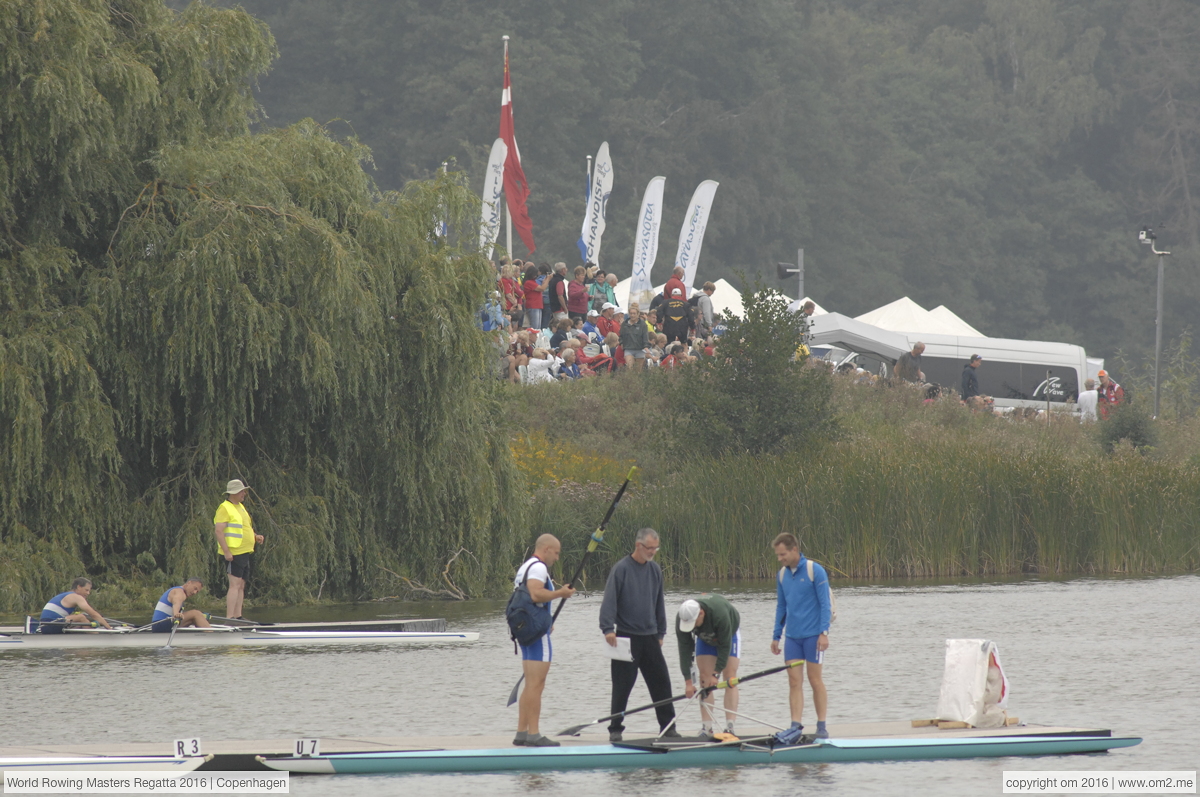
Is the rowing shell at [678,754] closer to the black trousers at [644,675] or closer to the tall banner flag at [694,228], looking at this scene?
the black trousers at [644,675]

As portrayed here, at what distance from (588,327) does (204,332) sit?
14921 millimetres

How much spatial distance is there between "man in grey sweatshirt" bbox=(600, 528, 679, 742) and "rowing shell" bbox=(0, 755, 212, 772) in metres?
3.13

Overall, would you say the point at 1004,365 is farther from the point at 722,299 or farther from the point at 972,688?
the point at 972,688

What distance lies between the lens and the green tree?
30.7m

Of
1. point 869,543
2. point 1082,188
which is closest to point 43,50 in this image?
point 869,543

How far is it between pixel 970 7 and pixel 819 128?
14.8 metres

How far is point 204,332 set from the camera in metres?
21.4

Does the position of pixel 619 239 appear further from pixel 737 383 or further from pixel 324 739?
pixel 324 739

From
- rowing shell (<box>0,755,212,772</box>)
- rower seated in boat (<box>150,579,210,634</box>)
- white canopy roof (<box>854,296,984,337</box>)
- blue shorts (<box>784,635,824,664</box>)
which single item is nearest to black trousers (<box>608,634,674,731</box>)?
blue shorts (<box>784,635,824,664</box>)

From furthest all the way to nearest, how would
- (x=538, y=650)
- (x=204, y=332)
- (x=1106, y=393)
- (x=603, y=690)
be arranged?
(x=1106, y=393), (x=204, y=332), (x=603, y=690), (x=538, y=650)

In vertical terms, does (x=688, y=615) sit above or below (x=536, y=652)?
above

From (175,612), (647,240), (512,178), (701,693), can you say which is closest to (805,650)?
(701,693)

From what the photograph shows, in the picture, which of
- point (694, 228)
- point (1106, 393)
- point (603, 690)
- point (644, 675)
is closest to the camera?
point (644, 675)

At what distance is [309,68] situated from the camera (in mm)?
72438
